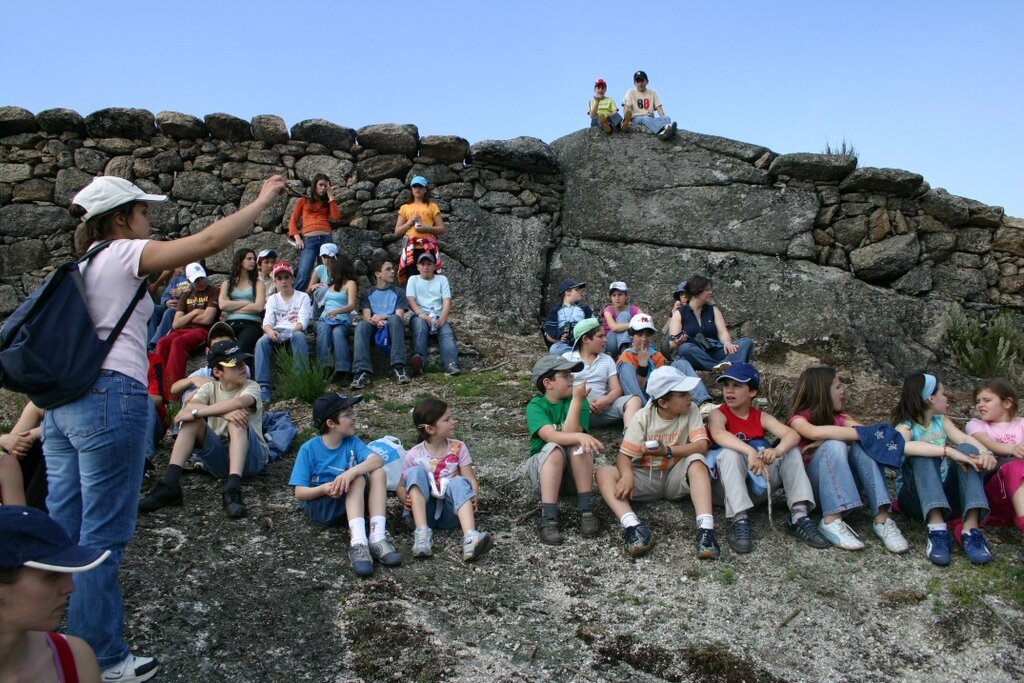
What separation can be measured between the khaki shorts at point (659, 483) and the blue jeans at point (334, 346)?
348cm

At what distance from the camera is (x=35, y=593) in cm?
192

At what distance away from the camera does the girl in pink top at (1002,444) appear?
464 cm

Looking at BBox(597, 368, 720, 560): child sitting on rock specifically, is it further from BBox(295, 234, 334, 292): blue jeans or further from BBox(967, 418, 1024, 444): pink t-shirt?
BBox(295, 234, 334, 292): blue jeans

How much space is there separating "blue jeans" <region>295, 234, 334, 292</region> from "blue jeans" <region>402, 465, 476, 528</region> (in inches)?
189

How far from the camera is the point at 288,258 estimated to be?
9508 millimetres

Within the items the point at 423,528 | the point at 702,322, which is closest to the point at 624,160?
the point at 702,322

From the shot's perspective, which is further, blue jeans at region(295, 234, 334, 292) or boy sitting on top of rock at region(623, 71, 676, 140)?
boy sitting on top of rock at region(623, 71, 676, 140)

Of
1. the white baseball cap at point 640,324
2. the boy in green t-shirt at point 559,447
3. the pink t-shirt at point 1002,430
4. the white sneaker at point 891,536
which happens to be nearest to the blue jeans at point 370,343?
the white baseball cap at point 640,324

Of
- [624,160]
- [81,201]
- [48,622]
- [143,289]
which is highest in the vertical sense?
[624,160]

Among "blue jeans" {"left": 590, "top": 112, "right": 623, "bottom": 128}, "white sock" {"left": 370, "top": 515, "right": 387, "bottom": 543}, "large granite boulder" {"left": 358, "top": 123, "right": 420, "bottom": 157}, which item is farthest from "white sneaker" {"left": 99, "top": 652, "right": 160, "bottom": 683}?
"blue jeans" {"left": 590, "top": 112, "right": 623, "bottom": 128}

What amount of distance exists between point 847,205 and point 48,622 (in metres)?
9.32

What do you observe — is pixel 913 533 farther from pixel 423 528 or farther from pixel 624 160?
pixel 624 160

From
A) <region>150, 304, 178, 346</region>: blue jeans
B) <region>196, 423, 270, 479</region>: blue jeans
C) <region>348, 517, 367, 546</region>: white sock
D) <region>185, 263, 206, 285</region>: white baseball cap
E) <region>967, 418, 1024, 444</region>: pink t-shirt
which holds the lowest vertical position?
<region>348, 517, 367, 546</region>: white sock

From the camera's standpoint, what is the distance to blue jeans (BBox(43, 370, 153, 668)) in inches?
112
